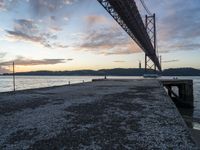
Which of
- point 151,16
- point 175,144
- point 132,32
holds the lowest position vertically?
point 175,144

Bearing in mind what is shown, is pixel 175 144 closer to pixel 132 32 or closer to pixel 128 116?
pixel 128 116

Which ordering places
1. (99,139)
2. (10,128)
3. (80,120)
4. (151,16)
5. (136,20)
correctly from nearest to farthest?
(99,139) < (10,128) < (80,120) < (136,20) < (151,16)

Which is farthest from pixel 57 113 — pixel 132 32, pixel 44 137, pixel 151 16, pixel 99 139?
pixel 151 16

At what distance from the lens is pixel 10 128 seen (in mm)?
6711

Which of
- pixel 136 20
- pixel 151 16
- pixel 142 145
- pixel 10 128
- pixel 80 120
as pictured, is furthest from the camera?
pixel 151 16

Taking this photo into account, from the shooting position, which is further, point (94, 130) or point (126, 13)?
point (126, 13)

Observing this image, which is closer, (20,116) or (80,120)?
(80,120)

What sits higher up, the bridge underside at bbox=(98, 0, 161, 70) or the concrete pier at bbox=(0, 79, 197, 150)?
the bridge underside at bbox=(98, 0, 161, 70)

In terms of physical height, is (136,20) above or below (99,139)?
above

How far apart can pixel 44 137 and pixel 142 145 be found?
2166 millimetres

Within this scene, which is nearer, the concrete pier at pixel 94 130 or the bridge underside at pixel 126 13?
the concrete pier at pixel 94 130

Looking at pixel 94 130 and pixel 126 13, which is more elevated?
pixel 126 13

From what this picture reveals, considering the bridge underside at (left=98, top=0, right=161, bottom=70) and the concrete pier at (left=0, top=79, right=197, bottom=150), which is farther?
the bridge underside at (left=98, top=0, right=161, bottom=70)

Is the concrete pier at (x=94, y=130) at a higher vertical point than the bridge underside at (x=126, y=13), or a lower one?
lower
